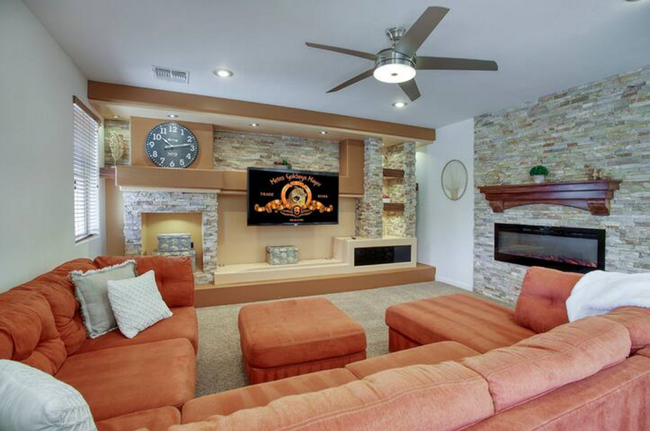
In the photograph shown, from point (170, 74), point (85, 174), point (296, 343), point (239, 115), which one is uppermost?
point (170, 74)

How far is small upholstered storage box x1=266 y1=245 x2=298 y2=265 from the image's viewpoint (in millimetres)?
4617

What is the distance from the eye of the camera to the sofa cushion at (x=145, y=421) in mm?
1114

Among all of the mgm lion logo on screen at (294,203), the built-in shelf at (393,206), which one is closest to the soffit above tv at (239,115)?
the mgm lion logo on screen at (294,203)

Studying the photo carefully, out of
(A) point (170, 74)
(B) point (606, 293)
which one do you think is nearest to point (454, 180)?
(B) point (606, 293)

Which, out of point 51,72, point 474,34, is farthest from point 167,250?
point 474,34

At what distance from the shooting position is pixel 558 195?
135 inches

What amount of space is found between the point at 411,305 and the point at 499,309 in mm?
688

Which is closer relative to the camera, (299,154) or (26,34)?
(26,34)

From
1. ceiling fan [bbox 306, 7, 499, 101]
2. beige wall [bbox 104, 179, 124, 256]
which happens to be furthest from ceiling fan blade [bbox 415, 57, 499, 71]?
beige wall [bbox 104, 179, 124, 256]

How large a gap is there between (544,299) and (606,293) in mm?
522

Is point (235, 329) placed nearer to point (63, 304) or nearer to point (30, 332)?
A: point (63, 304)

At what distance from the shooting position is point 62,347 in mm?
1614

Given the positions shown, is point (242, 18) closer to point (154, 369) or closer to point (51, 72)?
point (51, 72)

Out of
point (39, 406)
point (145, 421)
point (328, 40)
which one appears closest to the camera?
point (39, 406)
